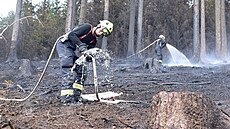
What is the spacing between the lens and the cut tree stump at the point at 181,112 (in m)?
3.73

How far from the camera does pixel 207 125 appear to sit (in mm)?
3812

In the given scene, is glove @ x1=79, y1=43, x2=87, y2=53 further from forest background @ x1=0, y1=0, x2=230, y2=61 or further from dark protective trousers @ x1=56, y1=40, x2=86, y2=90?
forest background @ x1=0, y1=0, x2=230, y2=61

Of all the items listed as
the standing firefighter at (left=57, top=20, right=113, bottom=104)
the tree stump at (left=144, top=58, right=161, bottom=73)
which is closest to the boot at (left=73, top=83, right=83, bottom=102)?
the standing firefighter at (left=57, top=20, right=113, bottom=104)

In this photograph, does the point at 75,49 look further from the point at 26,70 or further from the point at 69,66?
the point at 26,70

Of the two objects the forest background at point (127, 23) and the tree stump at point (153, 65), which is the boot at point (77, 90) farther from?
the forest background at point (127, 23)

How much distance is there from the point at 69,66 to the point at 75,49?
0.40 metres

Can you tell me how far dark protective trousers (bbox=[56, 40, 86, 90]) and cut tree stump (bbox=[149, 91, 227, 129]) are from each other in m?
2.37

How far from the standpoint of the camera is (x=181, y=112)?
375 centimetres

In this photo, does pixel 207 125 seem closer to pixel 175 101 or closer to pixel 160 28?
pixel 175 101

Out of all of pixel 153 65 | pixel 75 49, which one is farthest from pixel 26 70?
pixel 75 49

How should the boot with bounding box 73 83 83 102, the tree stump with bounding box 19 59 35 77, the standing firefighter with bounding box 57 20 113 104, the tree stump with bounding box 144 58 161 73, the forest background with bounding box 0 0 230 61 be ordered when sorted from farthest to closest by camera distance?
the forest background with bounding box 0 0 230 61, the tree stump with bounding box 144 58 161 73, the tree stump with bounding box 19 59 35 77, the boot with bounding box 73 83 83 102, the standing firefighter with bounding box 57 20 113 104

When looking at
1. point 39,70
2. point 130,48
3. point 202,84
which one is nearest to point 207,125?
point 202,84

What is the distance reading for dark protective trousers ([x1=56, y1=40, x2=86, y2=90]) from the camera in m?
5.89

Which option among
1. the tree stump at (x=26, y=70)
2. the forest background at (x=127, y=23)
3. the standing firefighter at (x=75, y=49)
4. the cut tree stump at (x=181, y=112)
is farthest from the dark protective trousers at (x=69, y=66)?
the forest background at (x=127, y=23)
